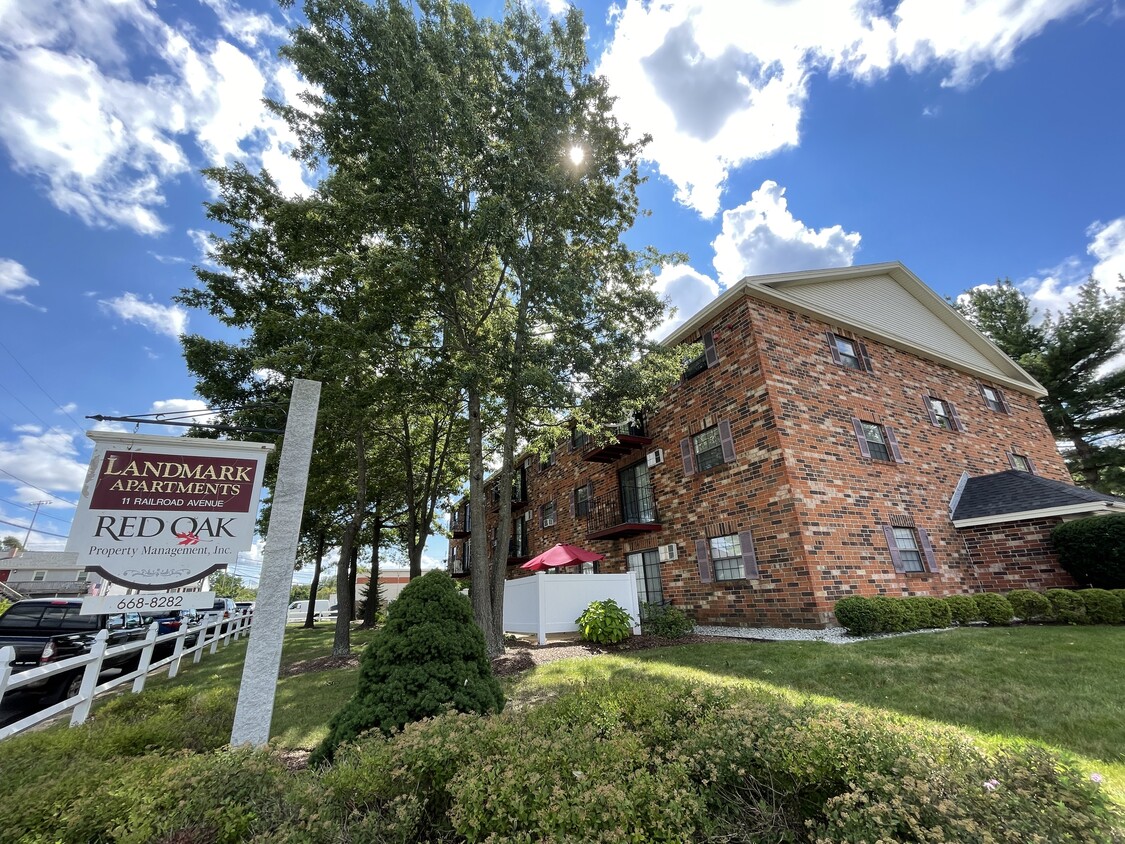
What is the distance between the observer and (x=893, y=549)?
10.9m

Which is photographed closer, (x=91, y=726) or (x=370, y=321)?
(x=91, y=726)

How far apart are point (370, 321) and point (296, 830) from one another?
8941 mm

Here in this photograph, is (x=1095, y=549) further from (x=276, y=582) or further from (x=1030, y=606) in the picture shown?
(x=276, y=582)

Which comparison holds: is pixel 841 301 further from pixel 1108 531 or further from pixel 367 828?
pixel 367 828

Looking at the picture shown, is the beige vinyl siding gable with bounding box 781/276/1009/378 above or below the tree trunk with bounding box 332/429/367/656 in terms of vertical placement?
above

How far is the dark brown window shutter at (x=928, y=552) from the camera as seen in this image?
37.6 ft

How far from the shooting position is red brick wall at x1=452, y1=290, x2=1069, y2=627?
1001cm

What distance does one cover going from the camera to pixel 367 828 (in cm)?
224

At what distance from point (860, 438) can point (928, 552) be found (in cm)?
320

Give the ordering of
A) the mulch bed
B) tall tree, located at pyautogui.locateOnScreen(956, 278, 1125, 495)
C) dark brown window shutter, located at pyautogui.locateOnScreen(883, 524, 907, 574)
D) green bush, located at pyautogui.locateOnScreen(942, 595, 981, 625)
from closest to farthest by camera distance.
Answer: the mulch bed
green bush, located at pyautogui.locateOnScreen(942, 595, 981, 625)
dark brown window shutter, located at pyautogui.locateOnScreen(883, 524, 907, 574)
tall tree, located at pyautogui.locateOnScreen(956, 278, 1125, 495)

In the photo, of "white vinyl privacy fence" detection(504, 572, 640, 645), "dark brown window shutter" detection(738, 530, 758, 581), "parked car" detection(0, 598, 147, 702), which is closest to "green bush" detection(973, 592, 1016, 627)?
"dark brown window shutter" detection(738, 530, 758, 581)

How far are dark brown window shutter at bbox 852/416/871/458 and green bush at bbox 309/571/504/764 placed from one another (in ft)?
36.4

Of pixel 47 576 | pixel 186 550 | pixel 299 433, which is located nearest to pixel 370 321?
pixel 299 433

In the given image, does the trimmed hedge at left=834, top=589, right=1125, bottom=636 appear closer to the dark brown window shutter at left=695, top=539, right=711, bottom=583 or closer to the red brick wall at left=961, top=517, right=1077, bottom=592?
the red brick wall at left=961, top=517, right=1077, bottom=592
